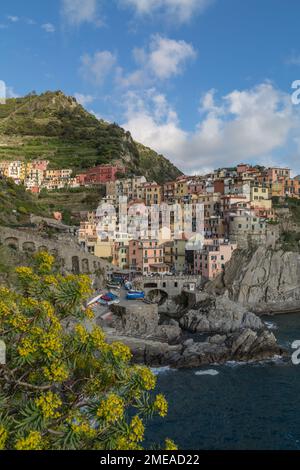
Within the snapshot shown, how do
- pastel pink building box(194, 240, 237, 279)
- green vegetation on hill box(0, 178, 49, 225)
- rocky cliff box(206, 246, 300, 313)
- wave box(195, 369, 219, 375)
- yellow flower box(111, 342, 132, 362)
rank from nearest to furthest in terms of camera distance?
yellow flower box(111, 342, 132, 362) < wave box(195, 369, 219, 375) < rocky cliff box(206, 246, 300, 313) < pastel pink building box(194, 240, 237, 279) < green vegetation on hill box(0, 178, 49, 225)

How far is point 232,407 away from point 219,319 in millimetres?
16059

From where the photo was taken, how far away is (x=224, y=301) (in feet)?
132

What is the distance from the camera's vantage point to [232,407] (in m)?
22.6

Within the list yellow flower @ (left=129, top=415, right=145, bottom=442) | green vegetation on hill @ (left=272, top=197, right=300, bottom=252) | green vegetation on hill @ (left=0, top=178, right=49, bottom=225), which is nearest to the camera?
yellow flower @ (left=129, top=415, right=145, bottom=442)

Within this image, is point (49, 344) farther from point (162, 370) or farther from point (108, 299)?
point (108, 299)

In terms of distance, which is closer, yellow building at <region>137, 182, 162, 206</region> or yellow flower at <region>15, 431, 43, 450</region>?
yellow flower at <region>15, 431, 43, 450</region>

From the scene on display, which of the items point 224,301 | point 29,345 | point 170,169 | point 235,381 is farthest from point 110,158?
point 29,345

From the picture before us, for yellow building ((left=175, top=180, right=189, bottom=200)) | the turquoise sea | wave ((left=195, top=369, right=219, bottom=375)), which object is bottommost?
the turquoise sea

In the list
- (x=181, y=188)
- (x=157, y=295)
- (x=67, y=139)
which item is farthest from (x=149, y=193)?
(x=67, y=139)

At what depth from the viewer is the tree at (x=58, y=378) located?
6.80 metres

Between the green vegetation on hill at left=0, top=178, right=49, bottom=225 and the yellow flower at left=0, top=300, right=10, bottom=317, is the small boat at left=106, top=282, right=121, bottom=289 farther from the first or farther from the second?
the yellow flower at left=0, top=300, right=10, bottom=317

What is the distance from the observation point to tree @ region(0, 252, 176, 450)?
6.80 m

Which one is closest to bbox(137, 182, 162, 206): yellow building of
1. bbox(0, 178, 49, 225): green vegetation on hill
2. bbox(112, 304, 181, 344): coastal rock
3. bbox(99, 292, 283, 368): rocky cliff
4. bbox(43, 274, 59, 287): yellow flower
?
bbox(0, 178, 49, 225): green vegetation on hill

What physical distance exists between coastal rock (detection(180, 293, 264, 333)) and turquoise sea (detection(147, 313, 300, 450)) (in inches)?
305
